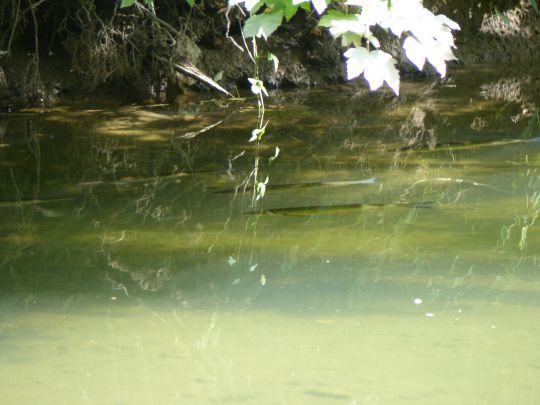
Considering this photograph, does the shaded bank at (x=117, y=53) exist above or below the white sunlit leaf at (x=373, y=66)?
below

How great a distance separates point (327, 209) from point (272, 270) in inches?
30.7

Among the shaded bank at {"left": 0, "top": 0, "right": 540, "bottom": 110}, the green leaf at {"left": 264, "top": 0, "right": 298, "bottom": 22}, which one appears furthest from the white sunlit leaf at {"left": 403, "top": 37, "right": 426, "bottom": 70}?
the shaded bank at {"left": 0, "top": 0, "right": 540, "bottom": 110}

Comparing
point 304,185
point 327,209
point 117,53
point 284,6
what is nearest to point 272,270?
point 327,209

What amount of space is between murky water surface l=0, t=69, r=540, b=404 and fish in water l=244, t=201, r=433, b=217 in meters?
0.01

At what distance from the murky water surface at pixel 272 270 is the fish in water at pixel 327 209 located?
0.04ft

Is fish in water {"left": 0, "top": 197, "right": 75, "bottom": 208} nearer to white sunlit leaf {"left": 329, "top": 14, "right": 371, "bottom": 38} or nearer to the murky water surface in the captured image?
the murky water surface

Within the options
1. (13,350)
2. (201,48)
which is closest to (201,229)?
(13,350)

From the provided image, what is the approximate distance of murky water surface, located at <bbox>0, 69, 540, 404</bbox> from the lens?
2.27m

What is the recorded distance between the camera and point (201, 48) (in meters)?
8.30

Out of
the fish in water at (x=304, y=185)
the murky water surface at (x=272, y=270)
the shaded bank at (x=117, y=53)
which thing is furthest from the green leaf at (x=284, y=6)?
the shaded bank at (x=117, y=53)

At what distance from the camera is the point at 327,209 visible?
149 inches

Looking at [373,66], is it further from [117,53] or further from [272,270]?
[117,53]

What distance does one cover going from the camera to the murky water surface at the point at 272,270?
7.45ft

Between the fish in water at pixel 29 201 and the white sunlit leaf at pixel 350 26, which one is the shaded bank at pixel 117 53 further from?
the white sunlit leaf at pixel 350 26
